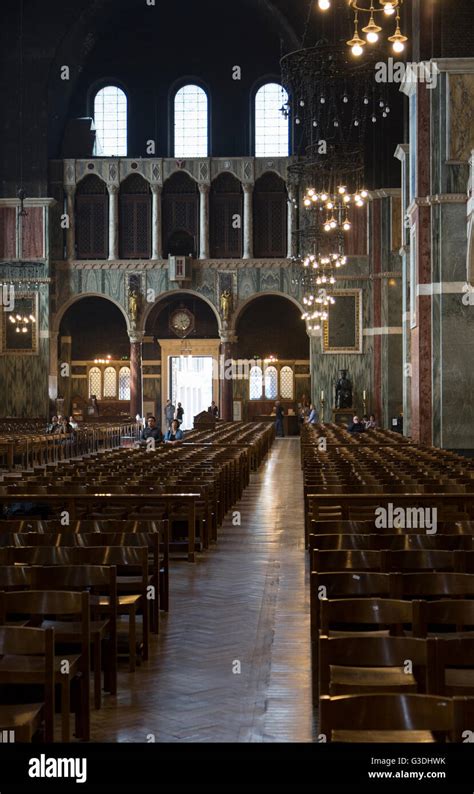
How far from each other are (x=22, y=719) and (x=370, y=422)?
3570cm

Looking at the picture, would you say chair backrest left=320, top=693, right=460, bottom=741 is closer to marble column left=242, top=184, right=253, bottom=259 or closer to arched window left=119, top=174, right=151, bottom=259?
marble column left=242, top=184, right=253, bottom=259

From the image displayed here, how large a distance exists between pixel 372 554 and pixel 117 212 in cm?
4056

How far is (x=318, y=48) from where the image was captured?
22.8 m

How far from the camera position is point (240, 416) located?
49.8 m

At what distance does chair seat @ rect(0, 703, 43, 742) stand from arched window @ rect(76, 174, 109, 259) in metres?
42.5

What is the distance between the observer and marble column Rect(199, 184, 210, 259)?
46531 mm

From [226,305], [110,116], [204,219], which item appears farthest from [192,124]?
[226,305]

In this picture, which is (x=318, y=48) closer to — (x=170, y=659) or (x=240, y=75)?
(x=170, y=659)

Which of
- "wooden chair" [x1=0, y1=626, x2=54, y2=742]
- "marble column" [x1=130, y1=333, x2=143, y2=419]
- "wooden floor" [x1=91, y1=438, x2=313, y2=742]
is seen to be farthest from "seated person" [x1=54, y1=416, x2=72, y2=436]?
"wooden chair" [x1=0, y1=626, x2=54, y2=742]

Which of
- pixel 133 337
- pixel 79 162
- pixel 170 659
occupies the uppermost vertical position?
pixel 79 162

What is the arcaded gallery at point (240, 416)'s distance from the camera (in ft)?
17.7

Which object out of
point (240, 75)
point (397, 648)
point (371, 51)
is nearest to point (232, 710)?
point (397, 648)

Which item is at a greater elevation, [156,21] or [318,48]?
[156,21]

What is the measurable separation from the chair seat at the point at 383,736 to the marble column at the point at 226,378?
139 ft
